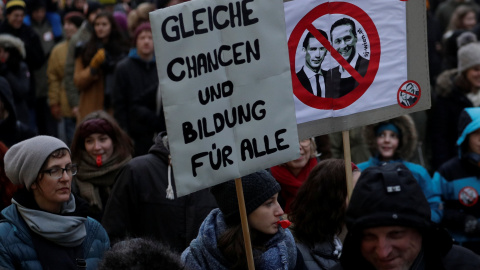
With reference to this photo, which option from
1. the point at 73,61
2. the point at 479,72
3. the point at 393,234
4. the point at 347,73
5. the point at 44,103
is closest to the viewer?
the point at 393,234

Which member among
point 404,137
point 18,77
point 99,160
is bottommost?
point 404,137

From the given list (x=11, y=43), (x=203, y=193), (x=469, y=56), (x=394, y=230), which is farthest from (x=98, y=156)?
(x=469, y=56)

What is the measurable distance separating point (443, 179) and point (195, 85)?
3546 millimetres

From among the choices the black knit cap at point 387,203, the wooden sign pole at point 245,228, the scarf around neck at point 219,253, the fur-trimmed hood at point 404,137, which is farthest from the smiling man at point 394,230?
the fur-trimmed hood at point 404,137

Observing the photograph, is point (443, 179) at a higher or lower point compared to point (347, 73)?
lower

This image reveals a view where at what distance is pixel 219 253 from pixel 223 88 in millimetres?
849

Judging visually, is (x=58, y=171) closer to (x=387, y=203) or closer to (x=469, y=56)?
(x=387, y=203)

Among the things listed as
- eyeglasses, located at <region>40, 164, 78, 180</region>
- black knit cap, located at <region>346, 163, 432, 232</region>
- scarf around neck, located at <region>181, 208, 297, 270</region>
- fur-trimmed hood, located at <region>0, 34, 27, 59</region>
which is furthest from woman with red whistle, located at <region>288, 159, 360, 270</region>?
fur-trimmed hood, located at <region>0, 34, 27, 59</region>

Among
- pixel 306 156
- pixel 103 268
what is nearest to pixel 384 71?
pixel 306 156

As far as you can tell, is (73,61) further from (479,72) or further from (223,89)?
(223,89)

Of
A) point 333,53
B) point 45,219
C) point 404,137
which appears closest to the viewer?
point 45,219

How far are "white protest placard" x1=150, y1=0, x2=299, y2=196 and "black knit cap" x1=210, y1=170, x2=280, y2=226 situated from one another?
367mm

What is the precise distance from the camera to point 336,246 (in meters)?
5.04

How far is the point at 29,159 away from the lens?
5.10 metres
